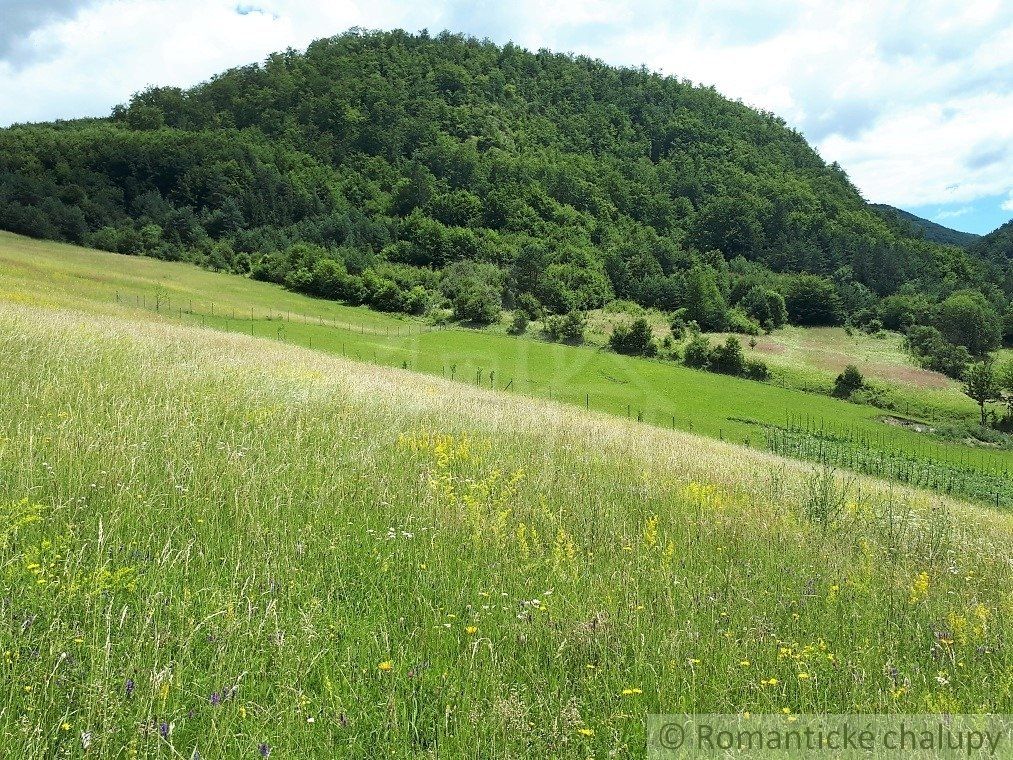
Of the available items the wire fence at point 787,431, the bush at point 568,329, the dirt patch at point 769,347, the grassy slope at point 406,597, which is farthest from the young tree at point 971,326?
the grassy slope at point 406,597

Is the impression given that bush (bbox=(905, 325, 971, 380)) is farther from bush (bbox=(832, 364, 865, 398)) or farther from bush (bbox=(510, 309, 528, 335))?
bush (bbox=(510, 309, 528, 335))

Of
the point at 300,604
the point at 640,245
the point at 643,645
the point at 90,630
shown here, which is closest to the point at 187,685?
the point at 90,630

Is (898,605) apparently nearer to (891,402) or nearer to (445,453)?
(445,453)

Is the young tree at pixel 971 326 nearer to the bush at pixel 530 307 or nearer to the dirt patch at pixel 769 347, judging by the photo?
the dirt patch at pixel 769 347

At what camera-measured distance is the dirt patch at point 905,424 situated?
66.6 meters

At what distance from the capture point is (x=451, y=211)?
527ft

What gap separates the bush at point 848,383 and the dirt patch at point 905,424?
8215 mm

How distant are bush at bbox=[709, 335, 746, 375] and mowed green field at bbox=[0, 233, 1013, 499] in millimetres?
5347

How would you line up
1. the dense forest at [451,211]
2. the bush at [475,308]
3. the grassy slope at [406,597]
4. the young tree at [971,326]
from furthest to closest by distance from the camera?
the young tree at [971,326]
the dense forest at [451,211]
the bush at [475,308]
the grassy slope at [406,597]

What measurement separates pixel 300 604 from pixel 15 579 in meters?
1.43

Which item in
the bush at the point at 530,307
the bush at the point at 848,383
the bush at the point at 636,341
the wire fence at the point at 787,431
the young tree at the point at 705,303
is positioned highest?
the young tree at the point at 705,303

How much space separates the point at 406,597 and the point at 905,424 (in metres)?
79.1
